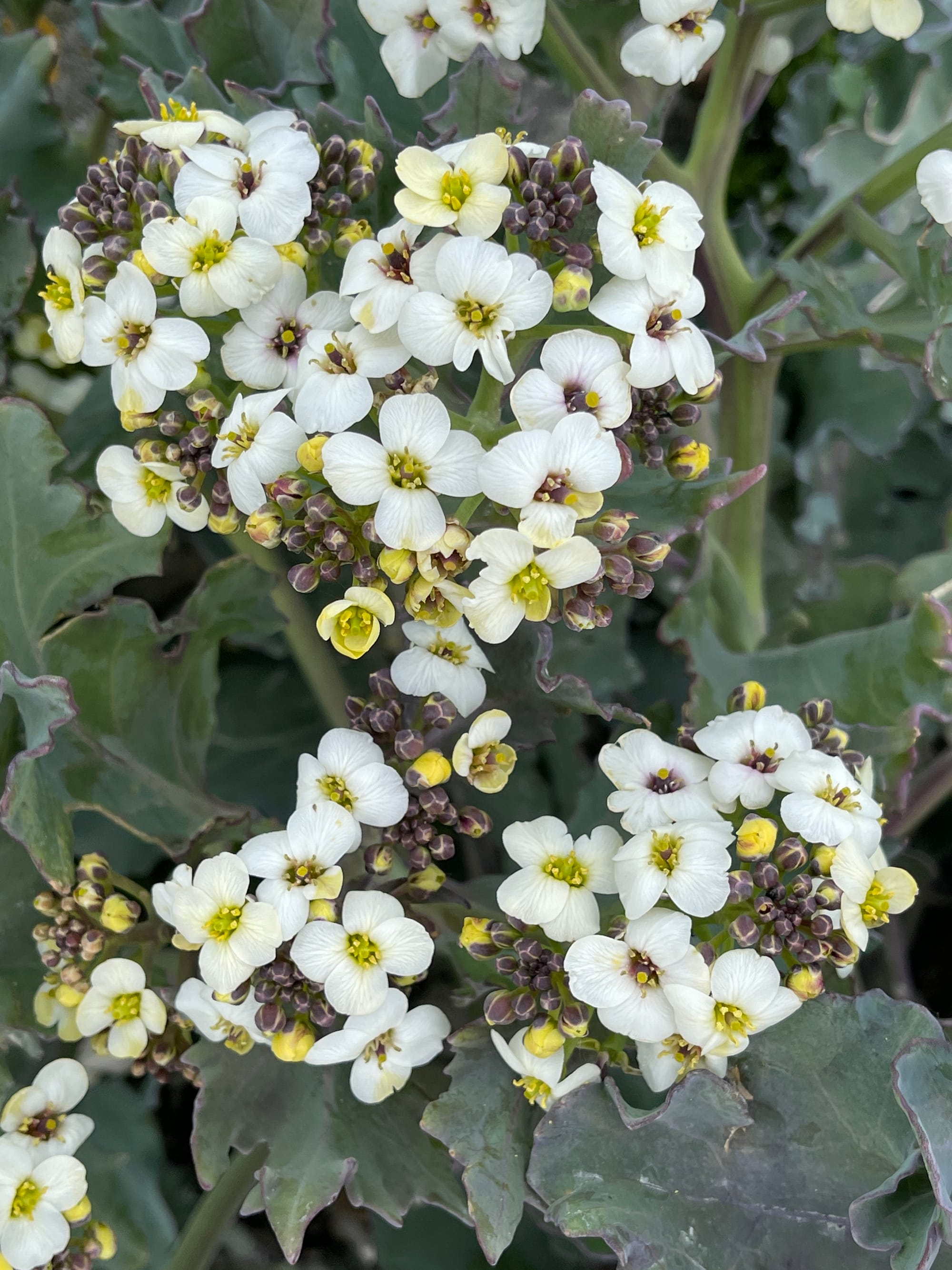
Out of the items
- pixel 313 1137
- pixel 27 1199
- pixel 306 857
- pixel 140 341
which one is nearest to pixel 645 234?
pixel 140 341

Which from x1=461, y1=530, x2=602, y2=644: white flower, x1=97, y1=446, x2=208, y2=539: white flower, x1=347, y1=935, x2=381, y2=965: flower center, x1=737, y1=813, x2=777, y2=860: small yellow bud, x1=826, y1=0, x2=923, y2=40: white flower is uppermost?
x1=826, y1=0, x2=923, y2=40: white flower

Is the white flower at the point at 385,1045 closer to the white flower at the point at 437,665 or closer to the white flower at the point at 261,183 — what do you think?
the white flower at the point at 437,665

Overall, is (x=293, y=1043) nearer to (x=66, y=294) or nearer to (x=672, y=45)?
(x=66, y=294)

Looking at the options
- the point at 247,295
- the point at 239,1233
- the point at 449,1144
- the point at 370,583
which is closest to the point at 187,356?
the point at 247,295

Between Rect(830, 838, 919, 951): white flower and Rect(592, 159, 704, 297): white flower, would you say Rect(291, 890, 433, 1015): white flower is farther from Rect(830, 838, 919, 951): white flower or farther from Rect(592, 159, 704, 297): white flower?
Rect(592, 159, 704, 297): white flower

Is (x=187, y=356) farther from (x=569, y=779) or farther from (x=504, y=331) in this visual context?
(x=569, y=779)

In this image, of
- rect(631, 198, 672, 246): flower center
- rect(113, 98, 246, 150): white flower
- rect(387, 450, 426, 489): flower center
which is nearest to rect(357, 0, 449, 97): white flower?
rect(113, 98, 246, 150): white flower
